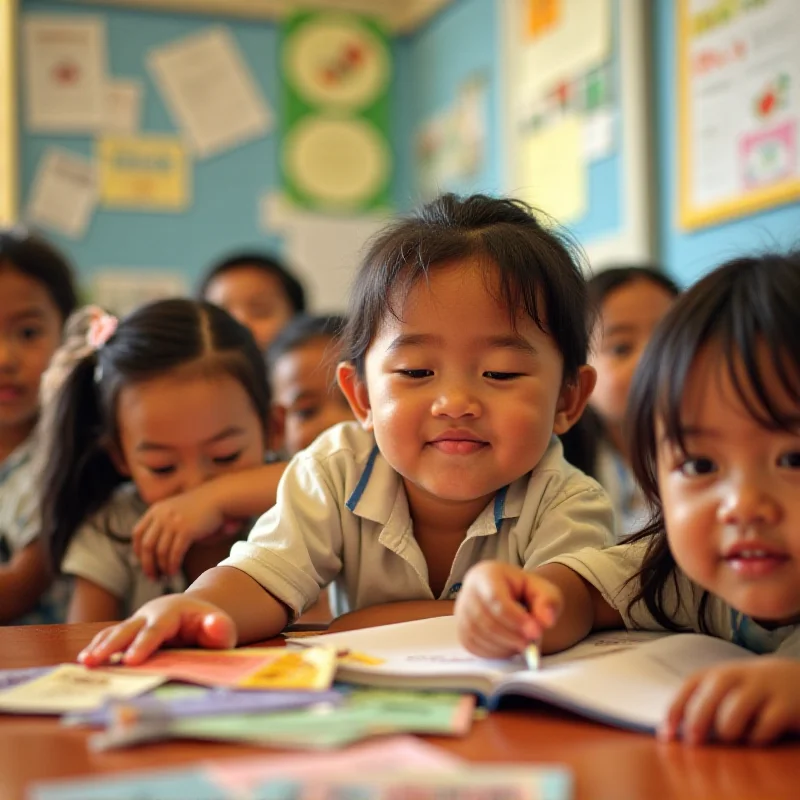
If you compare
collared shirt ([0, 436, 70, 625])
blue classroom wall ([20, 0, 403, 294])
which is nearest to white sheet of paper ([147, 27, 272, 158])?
blue classroom wall ([20, 0, 403, 294])

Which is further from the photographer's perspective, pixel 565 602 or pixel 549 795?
pixel 565 602

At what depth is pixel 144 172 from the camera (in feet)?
11.2

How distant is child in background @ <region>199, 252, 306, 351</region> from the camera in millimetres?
2439

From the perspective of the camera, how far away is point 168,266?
3406 millimetres

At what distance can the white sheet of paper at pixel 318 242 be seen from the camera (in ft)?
11.6

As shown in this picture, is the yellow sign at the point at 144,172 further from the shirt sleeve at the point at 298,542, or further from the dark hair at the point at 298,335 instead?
the shirt sleeve at the point at 298,542

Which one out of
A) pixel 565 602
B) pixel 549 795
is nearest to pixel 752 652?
pixel 565 602

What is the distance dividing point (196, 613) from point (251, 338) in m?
0.71

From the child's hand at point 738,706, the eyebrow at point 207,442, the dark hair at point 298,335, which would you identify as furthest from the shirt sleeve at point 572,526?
the dark hair at point 298,335

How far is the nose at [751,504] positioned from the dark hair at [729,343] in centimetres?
3

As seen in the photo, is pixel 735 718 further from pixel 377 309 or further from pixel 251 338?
pixel 251 338

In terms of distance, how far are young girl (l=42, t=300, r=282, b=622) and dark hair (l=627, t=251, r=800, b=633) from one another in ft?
2.02

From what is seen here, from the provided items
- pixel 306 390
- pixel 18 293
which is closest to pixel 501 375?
pixel 306 390

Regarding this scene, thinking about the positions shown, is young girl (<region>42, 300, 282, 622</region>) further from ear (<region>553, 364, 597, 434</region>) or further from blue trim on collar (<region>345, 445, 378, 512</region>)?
ear (<region>553, 364, 597, 434</region>)
